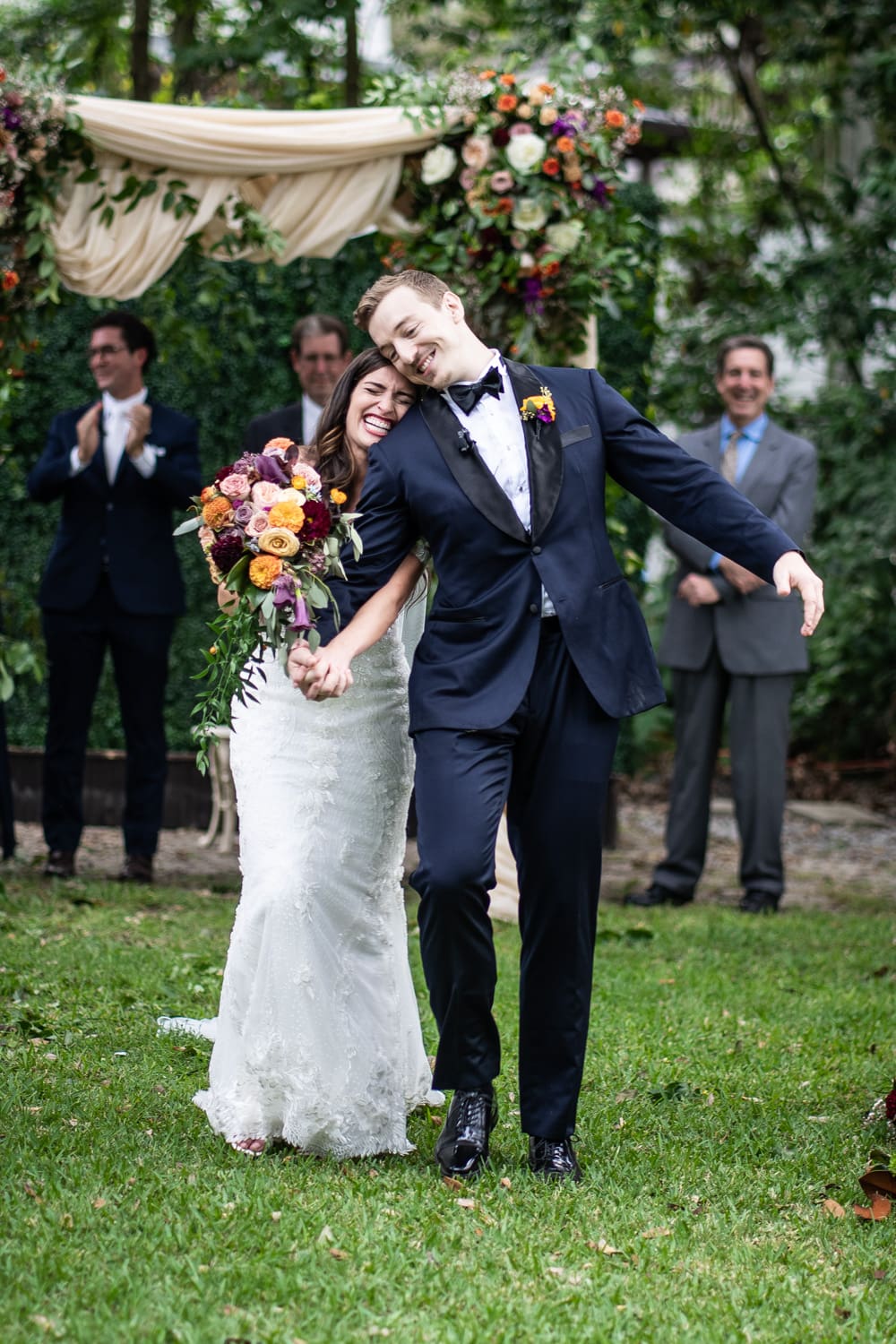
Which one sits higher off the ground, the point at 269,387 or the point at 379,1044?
the point at 269,387

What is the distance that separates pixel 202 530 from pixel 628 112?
4.05 m

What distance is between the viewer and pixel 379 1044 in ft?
12.7

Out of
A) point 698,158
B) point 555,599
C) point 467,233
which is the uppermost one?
point 698,158

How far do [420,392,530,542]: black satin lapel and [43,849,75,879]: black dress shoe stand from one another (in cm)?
455

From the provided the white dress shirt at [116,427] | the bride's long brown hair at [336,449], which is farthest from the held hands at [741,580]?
the bride's long brown hair at [336,449]

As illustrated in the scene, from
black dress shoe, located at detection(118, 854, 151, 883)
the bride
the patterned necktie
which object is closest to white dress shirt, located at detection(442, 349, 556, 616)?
the bride

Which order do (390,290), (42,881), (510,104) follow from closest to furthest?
1. (390,290)
2. (510,104)
3. (42,881)

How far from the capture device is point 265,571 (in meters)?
3.51

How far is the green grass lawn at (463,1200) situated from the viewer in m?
2.80

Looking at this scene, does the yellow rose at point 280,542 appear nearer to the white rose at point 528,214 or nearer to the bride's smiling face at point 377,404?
the bride's smiling face at point 377,404

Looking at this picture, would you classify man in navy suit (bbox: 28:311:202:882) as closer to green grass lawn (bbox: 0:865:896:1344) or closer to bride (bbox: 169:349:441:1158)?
green grass lawn (bbox: 0:865:896:1344)

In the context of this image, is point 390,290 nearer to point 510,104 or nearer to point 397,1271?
point 397,1271

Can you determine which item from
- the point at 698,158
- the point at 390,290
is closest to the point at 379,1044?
the point at 390,290

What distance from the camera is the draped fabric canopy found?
6.66m
